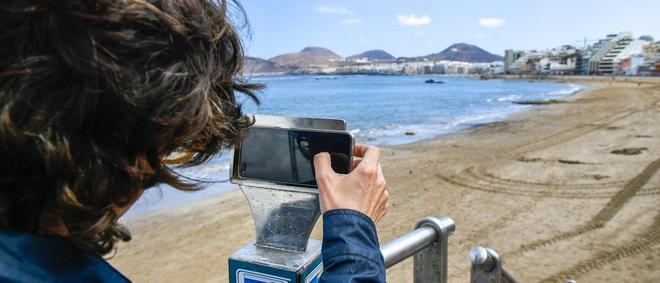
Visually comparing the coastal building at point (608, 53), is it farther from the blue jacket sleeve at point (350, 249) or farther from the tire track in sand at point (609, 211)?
the blue jacket sleeve at point (350, 249)

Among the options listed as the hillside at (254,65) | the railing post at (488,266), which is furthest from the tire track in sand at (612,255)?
the hillside at (254,65)

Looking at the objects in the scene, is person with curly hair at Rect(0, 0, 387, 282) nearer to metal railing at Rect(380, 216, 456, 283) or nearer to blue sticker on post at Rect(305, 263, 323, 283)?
blue sticker on post at Rect(305, 263, 323, 283)

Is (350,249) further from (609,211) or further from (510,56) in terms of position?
(510,56)

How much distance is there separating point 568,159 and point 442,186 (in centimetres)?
390

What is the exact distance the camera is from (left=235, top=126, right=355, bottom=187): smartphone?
122 centimetres

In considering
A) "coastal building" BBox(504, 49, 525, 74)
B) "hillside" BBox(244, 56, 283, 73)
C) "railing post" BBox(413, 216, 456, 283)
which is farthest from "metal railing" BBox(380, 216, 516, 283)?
"coastal building" BBox(504, 49, 525, 74)

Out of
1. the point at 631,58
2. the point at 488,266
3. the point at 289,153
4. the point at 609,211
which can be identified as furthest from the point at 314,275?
the point at 631,58

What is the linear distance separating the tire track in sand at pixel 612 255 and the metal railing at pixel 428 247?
146 inches

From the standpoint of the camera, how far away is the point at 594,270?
5.33 metres

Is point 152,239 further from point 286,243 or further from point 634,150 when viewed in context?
point 634,150

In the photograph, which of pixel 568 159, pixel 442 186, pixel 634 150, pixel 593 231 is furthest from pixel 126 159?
pixel 634 150

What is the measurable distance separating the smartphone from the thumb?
30mm

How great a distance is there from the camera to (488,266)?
2.10 meters

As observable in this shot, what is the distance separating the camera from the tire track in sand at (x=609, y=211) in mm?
6227
